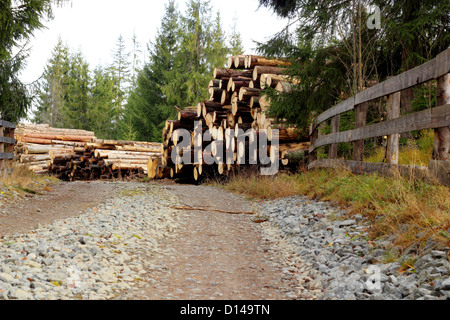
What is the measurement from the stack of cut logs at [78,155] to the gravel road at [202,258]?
413 inches

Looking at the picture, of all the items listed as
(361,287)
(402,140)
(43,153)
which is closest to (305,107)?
(402,140)

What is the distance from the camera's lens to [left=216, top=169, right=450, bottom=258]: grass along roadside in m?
3.96

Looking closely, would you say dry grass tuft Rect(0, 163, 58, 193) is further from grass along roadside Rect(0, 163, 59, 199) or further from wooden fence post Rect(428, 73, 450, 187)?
wooden fence post Rect(428, 73, 450, 187)

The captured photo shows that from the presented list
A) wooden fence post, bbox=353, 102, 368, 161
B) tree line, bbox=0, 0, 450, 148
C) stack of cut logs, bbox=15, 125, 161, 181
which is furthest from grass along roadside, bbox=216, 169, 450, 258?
stack of cut logs, bbox=15, 125, 161, 181

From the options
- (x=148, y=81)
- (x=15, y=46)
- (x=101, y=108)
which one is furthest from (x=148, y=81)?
(x=15, y=46)

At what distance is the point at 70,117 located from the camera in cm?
3862

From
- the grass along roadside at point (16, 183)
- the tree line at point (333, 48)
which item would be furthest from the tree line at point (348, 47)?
the grass along roadside at point (16, 183)

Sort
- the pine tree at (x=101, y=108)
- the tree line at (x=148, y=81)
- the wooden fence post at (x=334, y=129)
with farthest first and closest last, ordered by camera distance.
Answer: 1. the pine tree at (x=101, y=108)
2. the tree line at (x=148, y=81)
3. the wooden fence post at (x=334, y=129)

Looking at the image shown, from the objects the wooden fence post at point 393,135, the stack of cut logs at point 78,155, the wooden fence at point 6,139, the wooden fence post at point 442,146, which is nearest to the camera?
the wooden fence post at point 442,146

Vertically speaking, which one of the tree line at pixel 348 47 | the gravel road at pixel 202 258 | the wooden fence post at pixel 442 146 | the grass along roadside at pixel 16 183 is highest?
the tree line at pixel 348 47

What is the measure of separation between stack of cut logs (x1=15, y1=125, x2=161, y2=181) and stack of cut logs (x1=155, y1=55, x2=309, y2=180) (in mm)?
2274

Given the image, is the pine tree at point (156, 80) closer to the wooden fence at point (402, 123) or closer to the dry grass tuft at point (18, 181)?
the dry grass tuft at point (18, 181)

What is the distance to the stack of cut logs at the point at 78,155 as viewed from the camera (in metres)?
18.4
